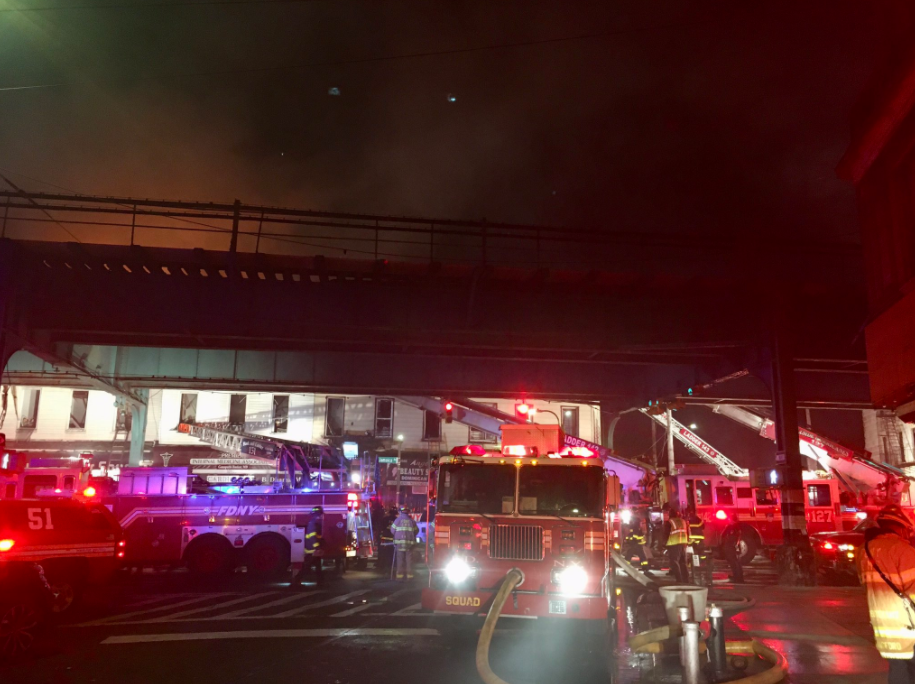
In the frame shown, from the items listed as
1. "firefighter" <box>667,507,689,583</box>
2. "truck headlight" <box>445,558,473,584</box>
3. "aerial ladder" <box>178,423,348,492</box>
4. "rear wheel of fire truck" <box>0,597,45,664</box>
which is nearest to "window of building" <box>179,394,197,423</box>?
"aerial ladder" <box>178,423,348,492</box>

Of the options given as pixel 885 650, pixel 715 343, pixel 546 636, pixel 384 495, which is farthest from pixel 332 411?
pixel 885 650

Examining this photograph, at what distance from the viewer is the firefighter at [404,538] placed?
16.2 metres

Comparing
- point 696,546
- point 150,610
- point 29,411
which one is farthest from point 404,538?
point 29,411

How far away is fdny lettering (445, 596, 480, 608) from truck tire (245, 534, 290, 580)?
31.4 feet

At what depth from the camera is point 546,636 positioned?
9688 mm

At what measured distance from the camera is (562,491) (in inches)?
355

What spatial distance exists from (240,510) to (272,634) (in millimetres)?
8015

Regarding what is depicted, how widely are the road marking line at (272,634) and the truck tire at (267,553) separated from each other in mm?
7475

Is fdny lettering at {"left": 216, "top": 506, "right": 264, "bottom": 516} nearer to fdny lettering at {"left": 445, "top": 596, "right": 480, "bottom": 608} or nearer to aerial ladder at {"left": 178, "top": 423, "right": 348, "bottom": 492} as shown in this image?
aerial ladder at {"left": 178, "top": 423, "right": 348, "bottom": 492}

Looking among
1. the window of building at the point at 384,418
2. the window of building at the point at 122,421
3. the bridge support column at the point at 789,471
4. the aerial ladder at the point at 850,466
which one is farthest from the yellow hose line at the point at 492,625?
the window of building at the point at 122,421

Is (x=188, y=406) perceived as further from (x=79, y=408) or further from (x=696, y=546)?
(x=696, y=546)

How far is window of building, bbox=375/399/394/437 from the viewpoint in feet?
127

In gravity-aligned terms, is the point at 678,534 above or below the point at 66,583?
above

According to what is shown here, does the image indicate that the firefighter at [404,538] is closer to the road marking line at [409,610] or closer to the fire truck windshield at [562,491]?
the road marking line at [409,610]
